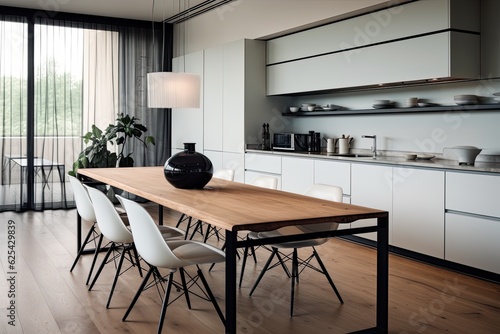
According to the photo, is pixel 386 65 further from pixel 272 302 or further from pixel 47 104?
pixel 47 104

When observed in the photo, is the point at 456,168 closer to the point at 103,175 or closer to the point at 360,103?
the point at 360,103

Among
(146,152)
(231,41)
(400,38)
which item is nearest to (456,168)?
(400,38)

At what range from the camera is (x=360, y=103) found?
605cm

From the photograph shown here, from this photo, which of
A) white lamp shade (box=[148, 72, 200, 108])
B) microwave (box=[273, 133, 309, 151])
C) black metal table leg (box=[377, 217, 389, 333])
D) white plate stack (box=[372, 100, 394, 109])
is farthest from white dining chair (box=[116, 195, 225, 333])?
microwave (box=[273, 133, 309, 151])

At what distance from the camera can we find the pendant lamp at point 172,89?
456 centimetres

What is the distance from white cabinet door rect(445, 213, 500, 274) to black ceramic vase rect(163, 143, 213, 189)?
1968mm

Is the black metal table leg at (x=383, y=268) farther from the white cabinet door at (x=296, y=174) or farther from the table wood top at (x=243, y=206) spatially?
the white cabinet door at (x=296, y=174)

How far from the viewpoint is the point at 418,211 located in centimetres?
470

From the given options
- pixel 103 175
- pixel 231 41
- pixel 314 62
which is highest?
pixel 231 41

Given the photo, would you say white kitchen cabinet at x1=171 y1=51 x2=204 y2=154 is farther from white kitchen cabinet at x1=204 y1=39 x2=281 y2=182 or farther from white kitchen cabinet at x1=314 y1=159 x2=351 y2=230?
white kitchen cabinet at x1=314 y1=159 x2=351 y2=230

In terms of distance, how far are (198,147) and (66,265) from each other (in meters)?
3.59

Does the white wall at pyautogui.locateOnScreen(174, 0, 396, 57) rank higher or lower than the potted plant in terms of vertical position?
higher

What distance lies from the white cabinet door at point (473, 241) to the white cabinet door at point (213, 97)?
143 inches

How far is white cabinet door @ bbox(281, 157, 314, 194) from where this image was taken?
19.2ft
